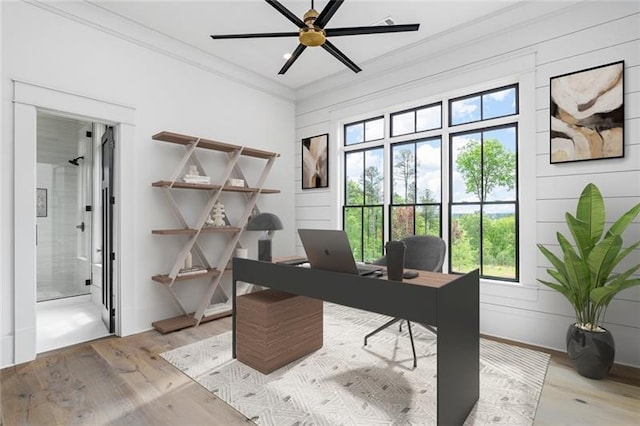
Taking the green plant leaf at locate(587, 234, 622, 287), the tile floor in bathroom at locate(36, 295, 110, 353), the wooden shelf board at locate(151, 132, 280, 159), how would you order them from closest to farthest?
the green plant leaf at locate(587, 234, 622, 287) → the tile floor in bathroom at locate(36, 295, 110, 353) → the wooden shelf board at locate(151, 132, 280, 159)

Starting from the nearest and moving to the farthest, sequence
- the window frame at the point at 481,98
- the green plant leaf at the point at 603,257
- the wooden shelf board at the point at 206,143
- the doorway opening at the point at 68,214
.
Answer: the green plant leaf at the point at 603,257, the window frame at the point at 481,98, the wooden shelf board at the point at 206,143, the doorway opening at the point at 68,214

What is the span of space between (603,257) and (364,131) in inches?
117

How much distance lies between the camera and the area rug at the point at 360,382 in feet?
6.13

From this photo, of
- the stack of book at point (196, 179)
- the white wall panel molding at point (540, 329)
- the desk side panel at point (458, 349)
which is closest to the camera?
the desk side panel at point (458, 349)

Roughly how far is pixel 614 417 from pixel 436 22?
11.0 ft

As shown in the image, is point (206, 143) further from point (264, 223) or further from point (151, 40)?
point (264, 223)

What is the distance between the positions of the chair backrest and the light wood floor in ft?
3.68

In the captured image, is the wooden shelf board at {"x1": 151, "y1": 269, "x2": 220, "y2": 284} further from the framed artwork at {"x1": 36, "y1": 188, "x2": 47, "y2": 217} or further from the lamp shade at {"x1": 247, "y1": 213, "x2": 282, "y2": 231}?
the framed artwork at {"x1": 36, "y1": 188, "x2": 47, "y2": 217}

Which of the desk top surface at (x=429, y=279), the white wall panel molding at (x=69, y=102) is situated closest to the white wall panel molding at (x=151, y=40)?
the white wall panel molding at (x=69, y=102)

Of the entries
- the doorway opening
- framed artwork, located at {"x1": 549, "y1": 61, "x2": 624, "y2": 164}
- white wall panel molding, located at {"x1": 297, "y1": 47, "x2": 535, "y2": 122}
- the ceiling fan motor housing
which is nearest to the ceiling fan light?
the ceiling fan motor housing

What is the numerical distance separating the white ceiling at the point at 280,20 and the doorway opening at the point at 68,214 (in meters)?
1.94

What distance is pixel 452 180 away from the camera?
141 inches

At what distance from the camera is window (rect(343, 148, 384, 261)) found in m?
4.27

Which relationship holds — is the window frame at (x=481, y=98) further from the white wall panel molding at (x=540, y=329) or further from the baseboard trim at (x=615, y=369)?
the baseboard trim at (x=615, y=369)
